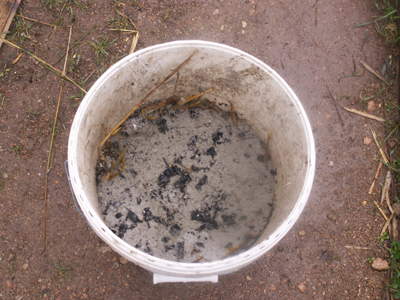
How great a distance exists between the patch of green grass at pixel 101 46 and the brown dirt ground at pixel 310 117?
0.03 m

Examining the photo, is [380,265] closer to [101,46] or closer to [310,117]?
[310,117]

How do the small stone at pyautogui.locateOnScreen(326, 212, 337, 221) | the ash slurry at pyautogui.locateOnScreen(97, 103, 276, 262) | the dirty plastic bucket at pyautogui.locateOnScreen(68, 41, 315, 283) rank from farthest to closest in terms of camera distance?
the small stone at pyautogui.locateOnScreen(326, 212, 337, 221) < the ash slurry at pyautogui.locateOnScreen(97, 103, 276, 262) < the dirty plastic bucket at pyautogui.locateOnScreen(68, 41, 315, 283)

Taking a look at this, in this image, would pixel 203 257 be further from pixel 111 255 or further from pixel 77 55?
pixel 77 55

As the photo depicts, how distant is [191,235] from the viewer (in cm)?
132

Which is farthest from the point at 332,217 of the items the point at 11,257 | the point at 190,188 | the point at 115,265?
the point at 11,257

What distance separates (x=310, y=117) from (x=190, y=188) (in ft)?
2.83

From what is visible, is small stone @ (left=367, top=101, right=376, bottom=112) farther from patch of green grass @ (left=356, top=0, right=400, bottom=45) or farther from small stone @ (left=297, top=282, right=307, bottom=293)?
small stone @ (left=297, top=282, right=307, bottom=293)

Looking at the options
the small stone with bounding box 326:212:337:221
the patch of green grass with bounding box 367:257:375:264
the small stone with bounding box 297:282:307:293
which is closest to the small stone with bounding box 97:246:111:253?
the small stone with bounding box 297:282:307:293

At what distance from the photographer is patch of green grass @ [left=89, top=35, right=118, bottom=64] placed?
1692 millimetres

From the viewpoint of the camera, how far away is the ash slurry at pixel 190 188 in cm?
129

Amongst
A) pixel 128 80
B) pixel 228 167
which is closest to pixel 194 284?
pixel 228 167

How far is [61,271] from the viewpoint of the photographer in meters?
1.52

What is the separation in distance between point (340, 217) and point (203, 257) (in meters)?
0.86

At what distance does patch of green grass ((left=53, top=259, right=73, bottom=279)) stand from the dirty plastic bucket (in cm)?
55
